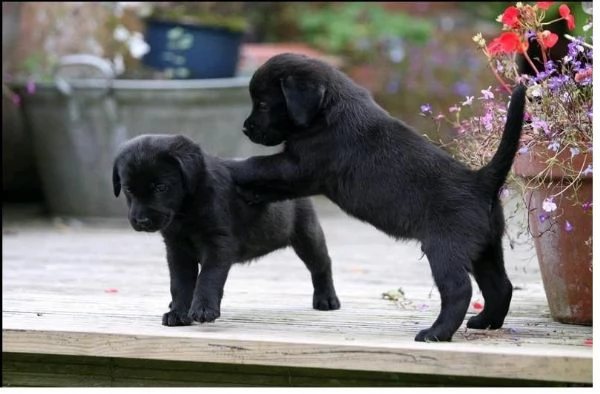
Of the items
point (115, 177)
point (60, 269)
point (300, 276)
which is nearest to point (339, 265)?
point (300, 276)

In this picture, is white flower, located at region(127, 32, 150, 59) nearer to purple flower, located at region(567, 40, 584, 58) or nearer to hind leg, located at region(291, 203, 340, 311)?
hind leg, located at region(291, 203, 340, 311)

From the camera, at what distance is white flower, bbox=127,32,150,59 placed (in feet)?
25.1

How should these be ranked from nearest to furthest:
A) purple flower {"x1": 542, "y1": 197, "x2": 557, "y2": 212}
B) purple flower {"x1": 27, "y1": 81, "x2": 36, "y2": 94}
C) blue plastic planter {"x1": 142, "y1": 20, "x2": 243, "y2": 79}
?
purple flower {"x1": 542, "y1": 197, "x2": 557, "y2": 212} < purple flower {"x1": 27, "y1": 81, "x2": 36, "y2": 94} < blue plastic planter {"x1": 142, "y1": 20, "x2": 243, "y2": 79}

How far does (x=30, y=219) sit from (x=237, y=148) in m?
1.49

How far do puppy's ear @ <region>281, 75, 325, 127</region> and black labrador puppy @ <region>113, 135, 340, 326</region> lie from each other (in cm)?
38

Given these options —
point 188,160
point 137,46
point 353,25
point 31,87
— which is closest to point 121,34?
point 137,46

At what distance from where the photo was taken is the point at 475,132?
362cm

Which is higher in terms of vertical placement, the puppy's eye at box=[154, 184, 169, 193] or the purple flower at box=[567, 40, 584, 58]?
the purple flower at box=[567, 40, 584, 58]

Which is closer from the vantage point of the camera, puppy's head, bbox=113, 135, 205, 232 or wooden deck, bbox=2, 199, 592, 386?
wooden deck, bbox=2, 199, 592, 386

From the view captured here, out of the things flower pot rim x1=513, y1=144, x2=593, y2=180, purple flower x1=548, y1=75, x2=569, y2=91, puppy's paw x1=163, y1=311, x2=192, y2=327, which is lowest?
puppy's paw x1=163, y1=311, x2=192, y2=327

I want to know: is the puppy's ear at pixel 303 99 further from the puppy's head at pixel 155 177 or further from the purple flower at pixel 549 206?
the purple flower at pixel 549 206

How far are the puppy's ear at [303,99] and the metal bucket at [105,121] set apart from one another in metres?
3.48

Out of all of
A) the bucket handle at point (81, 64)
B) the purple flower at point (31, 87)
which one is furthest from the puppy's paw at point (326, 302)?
the purple flower at point (31, 87)

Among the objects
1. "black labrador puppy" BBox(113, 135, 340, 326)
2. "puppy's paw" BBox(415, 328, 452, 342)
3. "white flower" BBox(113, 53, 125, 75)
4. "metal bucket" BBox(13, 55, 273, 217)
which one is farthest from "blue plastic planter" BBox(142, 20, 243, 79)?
"puppy's paw" BBox(415, 328, 452, 342)
